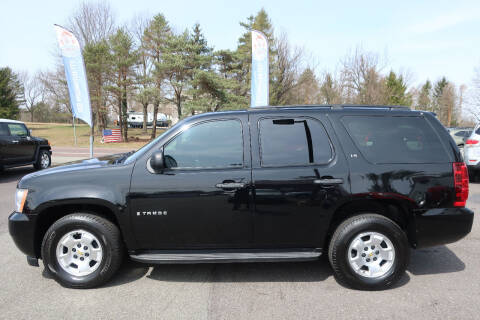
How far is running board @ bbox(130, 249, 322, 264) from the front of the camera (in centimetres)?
317

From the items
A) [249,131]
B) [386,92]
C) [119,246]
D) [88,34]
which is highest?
[88,34]

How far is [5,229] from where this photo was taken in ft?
16.9

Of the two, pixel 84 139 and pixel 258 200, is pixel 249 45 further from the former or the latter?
pixel 258 200

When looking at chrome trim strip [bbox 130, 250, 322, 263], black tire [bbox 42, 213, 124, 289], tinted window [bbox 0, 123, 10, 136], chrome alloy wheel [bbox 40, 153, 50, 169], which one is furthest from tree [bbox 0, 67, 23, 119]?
chrome trim strip [bbox 130, 250, 322, 263]

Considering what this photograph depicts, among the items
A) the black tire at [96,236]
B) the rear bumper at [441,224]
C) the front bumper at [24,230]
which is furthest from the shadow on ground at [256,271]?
the front bumper at [24,230]

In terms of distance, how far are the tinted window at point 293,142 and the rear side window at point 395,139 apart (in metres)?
0.35

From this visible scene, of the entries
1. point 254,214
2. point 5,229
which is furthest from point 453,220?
point 5,229

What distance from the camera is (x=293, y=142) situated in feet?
11.0

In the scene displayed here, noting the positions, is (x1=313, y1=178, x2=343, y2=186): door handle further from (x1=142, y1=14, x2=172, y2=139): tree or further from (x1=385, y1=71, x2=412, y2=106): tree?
(x1=385, y1=71, x2=412, y2=106): tree

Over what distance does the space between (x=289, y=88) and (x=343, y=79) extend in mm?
6621

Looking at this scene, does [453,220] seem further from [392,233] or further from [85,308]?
[85,308]

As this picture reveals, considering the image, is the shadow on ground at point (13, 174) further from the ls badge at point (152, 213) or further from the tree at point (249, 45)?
the tree at point (249, 45)

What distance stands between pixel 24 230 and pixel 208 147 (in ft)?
6.94

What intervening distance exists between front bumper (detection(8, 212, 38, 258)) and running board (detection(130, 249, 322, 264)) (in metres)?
1.11
